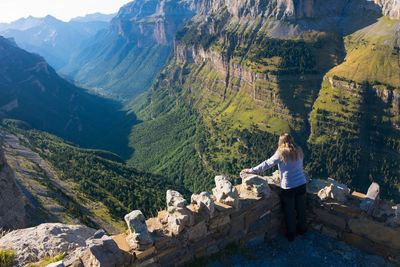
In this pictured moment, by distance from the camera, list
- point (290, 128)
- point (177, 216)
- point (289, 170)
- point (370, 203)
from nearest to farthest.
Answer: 1. point (177, 216)
2. point (370, 203)
3. point (289, 170)
4. point (290, 128)

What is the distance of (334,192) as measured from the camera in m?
14.5

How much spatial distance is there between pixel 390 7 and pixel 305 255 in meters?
208

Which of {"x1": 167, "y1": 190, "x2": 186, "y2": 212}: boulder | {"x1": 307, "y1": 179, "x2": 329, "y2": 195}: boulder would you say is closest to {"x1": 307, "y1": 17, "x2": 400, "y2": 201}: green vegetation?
{"x1": 307, "y1": 179, "x2": 329, "y2": 195}: boulder

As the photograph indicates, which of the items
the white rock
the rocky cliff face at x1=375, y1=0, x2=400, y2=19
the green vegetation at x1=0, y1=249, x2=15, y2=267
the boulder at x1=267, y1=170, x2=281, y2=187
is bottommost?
the green vegetation at x1=0, y1=249, x2=15, y2=267

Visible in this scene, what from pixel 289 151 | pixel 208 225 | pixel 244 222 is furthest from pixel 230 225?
pixel 289 151

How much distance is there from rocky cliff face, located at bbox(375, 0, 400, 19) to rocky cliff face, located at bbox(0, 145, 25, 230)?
672 ft

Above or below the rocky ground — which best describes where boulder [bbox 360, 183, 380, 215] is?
above

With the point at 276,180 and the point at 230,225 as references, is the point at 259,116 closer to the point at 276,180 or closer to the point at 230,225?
the point at 276,180

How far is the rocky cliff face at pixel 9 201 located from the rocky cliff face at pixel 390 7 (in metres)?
205

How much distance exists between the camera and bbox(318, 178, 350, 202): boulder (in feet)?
47.5

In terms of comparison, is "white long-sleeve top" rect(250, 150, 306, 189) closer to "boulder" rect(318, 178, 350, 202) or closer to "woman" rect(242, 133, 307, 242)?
"woman" rect(242, 133, 307, 242)

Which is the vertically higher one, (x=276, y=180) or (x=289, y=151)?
(x=289, y=151)

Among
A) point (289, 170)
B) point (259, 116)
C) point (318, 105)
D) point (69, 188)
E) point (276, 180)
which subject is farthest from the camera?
point (259, 116)

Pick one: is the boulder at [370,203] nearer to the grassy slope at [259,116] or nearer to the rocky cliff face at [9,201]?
the rocky cliff face at [9,201]
